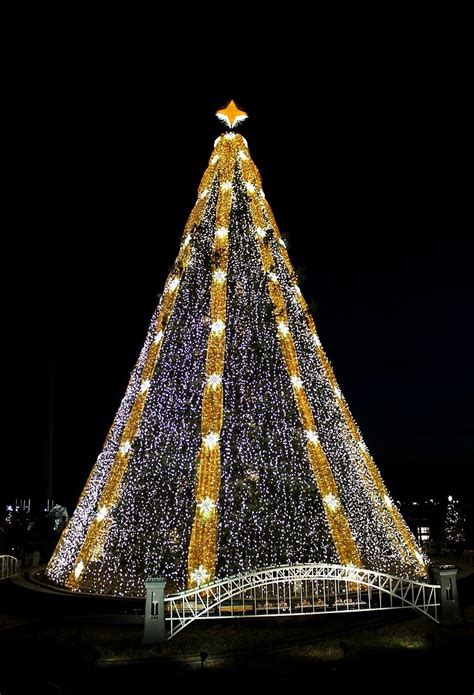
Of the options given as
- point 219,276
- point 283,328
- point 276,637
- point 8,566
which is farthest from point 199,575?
point 8,566

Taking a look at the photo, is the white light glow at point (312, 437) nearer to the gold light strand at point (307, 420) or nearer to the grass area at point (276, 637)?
the gold light strand at point (307, 420)

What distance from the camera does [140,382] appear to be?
12367 millimetres

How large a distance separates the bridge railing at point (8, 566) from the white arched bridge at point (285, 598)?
5962 mm

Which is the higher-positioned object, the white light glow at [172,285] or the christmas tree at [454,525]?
the white light glow at [172,285]

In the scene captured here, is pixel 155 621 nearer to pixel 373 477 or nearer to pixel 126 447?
pixel 126 447

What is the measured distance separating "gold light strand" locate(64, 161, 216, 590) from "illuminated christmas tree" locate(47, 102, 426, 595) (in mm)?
27

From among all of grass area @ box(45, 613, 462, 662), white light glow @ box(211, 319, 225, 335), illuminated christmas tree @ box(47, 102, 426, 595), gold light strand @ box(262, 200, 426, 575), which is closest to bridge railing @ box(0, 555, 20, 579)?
illuminated christmas tree @ box(47, 102, 426, 595)

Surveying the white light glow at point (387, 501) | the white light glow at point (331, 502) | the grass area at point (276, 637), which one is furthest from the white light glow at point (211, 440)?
the white light glow at point (387, 501)

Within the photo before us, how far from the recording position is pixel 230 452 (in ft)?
38.6

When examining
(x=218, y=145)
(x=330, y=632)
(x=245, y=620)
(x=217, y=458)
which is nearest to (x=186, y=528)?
(x=217, y=458)

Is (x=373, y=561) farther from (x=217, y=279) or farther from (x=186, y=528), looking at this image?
(x=217, y=279)

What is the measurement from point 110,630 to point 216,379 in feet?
14.2

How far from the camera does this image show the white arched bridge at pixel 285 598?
8.87 metres

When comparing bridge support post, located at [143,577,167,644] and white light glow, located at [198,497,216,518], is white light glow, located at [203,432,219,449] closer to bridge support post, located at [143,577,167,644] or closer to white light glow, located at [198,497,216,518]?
white light glow, located at [198,497,216,518]
